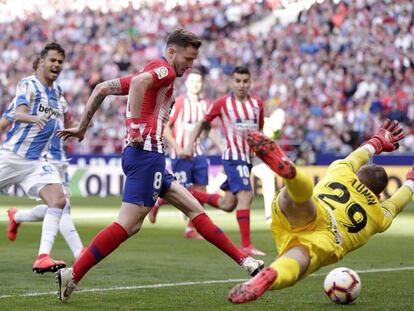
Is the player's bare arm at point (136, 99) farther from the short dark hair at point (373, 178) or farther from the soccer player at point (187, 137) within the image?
the soccer player at point (187, 137)

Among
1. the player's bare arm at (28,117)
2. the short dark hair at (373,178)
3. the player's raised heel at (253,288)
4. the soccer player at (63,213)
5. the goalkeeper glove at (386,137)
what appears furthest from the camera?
the soccer player at (63,213)

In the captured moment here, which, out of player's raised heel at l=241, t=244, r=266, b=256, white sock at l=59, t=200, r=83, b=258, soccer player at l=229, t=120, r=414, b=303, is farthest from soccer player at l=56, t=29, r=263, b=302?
player's raised heel at l=241, t=244, r=266, b=256

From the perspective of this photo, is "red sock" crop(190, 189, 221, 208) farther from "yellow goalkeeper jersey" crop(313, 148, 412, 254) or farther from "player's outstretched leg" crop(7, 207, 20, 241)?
"yellow goalkeeper jersey" crop(313, 148, 412, 254)

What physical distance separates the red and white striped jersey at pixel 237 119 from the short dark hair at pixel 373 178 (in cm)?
489

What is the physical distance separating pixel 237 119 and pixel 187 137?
253 cm

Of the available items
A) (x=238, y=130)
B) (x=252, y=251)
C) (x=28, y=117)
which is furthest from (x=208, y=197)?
(x=28, y=117)

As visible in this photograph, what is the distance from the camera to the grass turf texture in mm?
7730

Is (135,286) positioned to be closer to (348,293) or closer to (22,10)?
(348,293)

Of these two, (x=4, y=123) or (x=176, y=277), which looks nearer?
(x=176, y=277)

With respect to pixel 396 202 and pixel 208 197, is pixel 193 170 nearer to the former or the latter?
pixel 208 197

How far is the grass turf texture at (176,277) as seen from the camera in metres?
7.73

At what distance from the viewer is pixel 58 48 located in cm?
1000

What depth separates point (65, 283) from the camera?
771 centimetres

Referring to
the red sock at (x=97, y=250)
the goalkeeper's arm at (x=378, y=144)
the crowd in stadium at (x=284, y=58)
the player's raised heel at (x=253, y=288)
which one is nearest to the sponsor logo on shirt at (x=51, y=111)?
the red sock at (x=97, y=250)
